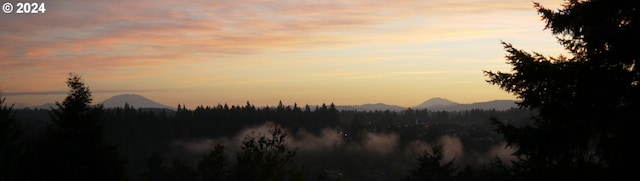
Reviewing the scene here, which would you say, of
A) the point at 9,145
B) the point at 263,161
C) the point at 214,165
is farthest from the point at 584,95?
the point at 9,145

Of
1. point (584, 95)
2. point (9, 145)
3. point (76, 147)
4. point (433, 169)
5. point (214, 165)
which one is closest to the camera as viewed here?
point (584, 95)

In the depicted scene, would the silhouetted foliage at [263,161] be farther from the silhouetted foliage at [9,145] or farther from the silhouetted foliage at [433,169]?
the silhouetted foliage at [433,169]

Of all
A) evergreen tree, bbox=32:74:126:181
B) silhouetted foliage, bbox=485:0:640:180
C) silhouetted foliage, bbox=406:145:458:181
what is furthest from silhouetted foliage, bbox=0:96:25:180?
silhouetted foliage, bbox=406:145:458:181

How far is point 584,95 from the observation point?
11.5 m

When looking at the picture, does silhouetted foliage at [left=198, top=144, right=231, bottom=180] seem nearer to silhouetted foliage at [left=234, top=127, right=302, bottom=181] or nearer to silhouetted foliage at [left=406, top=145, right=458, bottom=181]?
silhouetted foliage at [left=234, top=127, right=302, bottom=181]

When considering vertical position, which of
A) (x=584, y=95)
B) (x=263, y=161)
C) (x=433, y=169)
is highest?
(x=584, y=95)

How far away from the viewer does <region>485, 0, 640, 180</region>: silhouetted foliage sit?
35.6 ft

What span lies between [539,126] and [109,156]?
1875 cm

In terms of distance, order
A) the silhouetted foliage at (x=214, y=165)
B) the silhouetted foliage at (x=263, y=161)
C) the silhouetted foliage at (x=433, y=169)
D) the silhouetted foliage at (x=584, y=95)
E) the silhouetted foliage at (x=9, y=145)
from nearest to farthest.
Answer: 1. the silhouetted foliage at (x=584, y=95)
2. the silhouetted foliage at (x=263, y=161)
3. the silhouetted foliage at (x=214, y=165)
4. the silhouetted foliage at (x=9, y=145)
5. the silhouetted foliage at (x=433, y=169)

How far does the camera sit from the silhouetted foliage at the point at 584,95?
35.6 feet

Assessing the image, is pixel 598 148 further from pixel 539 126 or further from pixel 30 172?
pixel 30 172

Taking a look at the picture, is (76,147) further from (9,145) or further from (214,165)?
(214,165)

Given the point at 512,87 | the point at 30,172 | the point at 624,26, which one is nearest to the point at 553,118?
the point at 512,87

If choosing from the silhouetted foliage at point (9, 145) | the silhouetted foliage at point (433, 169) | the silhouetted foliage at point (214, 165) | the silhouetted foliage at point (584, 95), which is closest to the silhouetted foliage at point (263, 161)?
the silhouetted foliage at point (214, 165)
